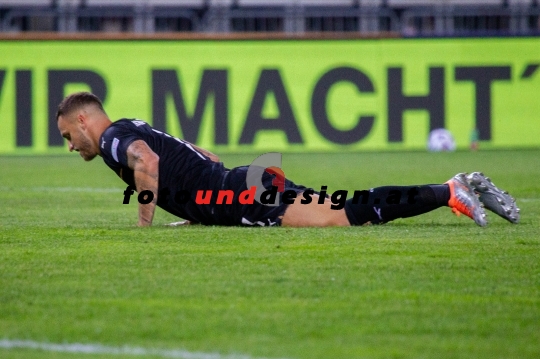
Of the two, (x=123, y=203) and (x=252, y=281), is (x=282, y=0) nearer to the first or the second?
(x=123, y=203)

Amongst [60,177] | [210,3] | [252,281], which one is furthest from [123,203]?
[210,3]

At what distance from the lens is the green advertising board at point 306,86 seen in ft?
65.4

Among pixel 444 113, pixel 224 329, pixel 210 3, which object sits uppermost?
pixel 210 3

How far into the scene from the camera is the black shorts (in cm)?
695

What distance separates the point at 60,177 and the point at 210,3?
396 inches

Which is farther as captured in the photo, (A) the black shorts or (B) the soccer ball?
(B) the soccer ball

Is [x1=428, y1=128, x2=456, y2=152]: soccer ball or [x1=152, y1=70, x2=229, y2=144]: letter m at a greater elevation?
[x1=152, y1=70, x2=229, y2=144]: letter m

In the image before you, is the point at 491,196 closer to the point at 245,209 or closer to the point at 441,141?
the point at 245,209

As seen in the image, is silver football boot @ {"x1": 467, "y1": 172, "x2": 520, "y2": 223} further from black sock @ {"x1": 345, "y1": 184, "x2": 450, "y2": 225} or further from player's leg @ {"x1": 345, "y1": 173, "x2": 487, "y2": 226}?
black sock @ {"x1": 345, "y1": 184, "x2": 450, "y2": 225}

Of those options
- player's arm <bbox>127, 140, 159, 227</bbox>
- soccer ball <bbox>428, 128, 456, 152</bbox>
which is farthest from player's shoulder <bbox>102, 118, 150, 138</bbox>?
soccer ball <bbox>428, 128, 456, 152</bbox>

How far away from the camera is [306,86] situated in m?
20.4

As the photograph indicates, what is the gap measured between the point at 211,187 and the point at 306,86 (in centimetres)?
1360

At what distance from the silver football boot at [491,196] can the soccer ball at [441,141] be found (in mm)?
13449

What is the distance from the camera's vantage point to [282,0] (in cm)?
2338
